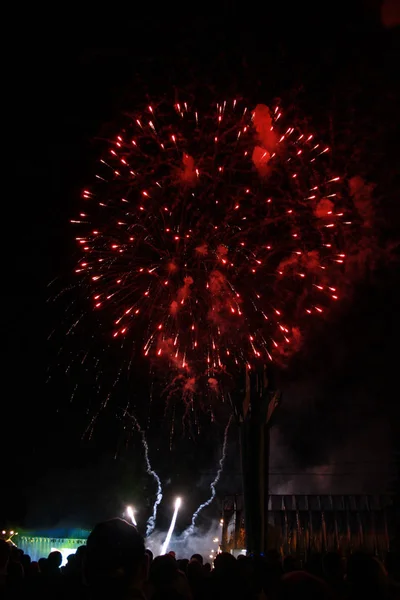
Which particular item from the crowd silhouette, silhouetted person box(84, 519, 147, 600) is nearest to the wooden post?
the crowd silhouette

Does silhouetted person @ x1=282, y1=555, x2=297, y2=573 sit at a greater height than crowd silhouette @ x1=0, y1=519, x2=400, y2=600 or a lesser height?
greater

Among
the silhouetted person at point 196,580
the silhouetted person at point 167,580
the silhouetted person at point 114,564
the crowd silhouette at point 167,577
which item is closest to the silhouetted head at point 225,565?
the crowd silhouette at point 167,577

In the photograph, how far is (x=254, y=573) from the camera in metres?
6.08

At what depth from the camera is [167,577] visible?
404cm

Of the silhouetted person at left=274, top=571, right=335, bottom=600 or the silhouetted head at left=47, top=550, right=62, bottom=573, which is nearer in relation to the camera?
the silhouetted person at left=274, top=571, right=335, bottom=600

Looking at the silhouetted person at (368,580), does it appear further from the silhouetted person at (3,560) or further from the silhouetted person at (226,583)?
the silhouetted person at (3,560)

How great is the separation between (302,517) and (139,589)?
24077mm

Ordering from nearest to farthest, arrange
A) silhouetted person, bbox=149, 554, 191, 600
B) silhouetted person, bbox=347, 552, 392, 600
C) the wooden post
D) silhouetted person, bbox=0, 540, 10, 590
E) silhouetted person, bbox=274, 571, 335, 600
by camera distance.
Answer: silhouetted person, bbox=274, 571, 335, 600
silhouetted person, bbox=347, 552, 392, 600
silhouetted person, bbox=149, 554, 191, 600
silhouetted person, bbox=0, 540, 10, 590
the wooden post

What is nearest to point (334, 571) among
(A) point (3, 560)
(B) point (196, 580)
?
(B) point (196, 580)

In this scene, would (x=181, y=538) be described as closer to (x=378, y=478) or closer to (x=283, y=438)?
(x=283, y=438)

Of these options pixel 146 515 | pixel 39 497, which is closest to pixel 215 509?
pixel 146 515

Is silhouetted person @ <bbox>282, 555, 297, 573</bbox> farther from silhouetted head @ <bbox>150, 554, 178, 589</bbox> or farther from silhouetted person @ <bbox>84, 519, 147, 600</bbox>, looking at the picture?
silhouetted person @ <bbox>84, 519, 147, 600</bbox>

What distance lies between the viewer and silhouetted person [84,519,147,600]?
2.64 metres

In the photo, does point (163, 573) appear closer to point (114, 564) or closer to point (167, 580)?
point (167, 580)
